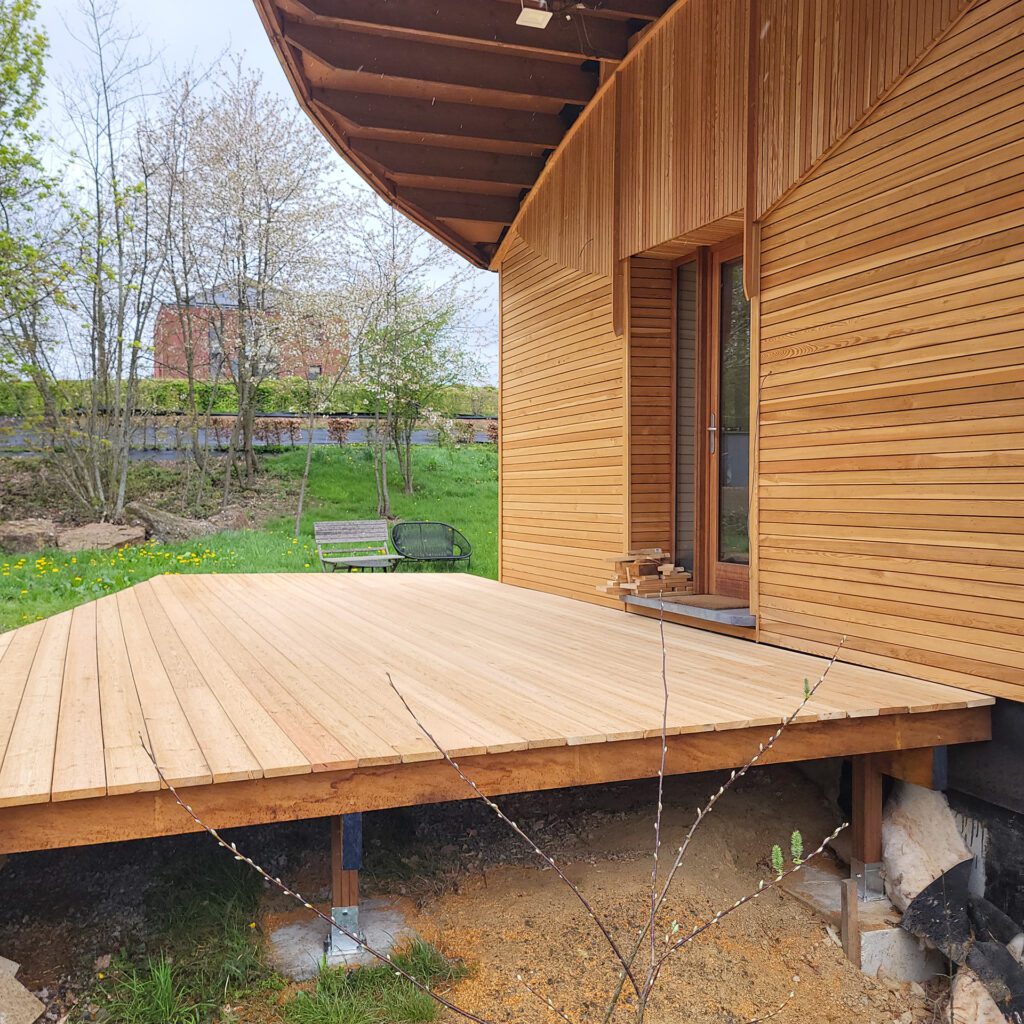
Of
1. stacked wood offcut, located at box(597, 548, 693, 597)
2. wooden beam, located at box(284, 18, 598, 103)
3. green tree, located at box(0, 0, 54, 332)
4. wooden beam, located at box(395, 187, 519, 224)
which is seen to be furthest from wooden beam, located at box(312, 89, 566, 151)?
green tree, located at box(0, 0, 54, 332)

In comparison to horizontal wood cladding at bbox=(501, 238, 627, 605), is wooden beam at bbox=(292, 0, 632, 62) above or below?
above

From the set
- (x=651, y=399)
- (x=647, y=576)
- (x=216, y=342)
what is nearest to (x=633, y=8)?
(x=651, y=399)

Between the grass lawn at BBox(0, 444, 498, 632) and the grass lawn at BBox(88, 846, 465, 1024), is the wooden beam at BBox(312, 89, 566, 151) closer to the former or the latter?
the grass lawn at BBox(0, 444, 498, 632)

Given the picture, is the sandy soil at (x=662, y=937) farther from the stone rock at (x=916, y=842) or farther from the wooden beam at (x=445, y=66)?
the wooden beam at (x=445, y=66)

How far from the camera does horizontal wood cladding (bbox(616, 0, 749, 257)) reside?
4.03m

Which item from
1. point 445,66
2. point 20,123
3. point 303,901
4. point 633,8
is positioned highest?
point 20,123

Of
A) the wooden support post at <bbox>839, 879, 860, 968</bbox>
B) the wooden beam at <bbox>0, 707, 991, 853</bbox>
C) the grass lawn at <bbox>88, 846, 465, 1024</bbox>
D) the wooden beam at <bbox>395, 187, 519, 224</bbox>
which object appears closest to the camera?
the wooden beam at <bbox>0, 707, 991, 853</bbox>

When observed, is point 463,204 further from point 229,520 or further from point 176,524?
point 229,520

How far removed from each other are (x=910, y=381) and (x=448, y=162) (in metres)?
4.01

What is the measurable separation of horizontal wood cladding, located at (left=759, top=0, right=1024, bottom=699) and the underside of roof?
185cm

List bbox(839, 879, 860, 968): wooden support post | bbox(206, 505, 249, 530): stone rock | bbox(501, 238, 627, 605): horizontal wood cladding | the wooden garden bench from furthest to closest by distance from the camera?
bbox(206, 505, 249, 530): stone rock < the wooden garden bench < bbox(501, 238, 627, 605): horizontal wood cladding < bbox(839, 879, 860, 968): wooden support post

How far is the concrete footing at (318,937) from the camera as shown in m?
2.45

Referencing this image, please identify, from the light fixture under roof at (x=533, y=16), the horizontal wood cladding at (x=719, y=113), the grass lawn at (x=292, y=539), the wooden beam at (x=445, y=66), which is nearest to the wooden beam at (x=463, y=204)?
the horizontal wood cladding at (x=719, y=113)

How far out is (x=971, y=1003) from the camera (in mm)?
2543
